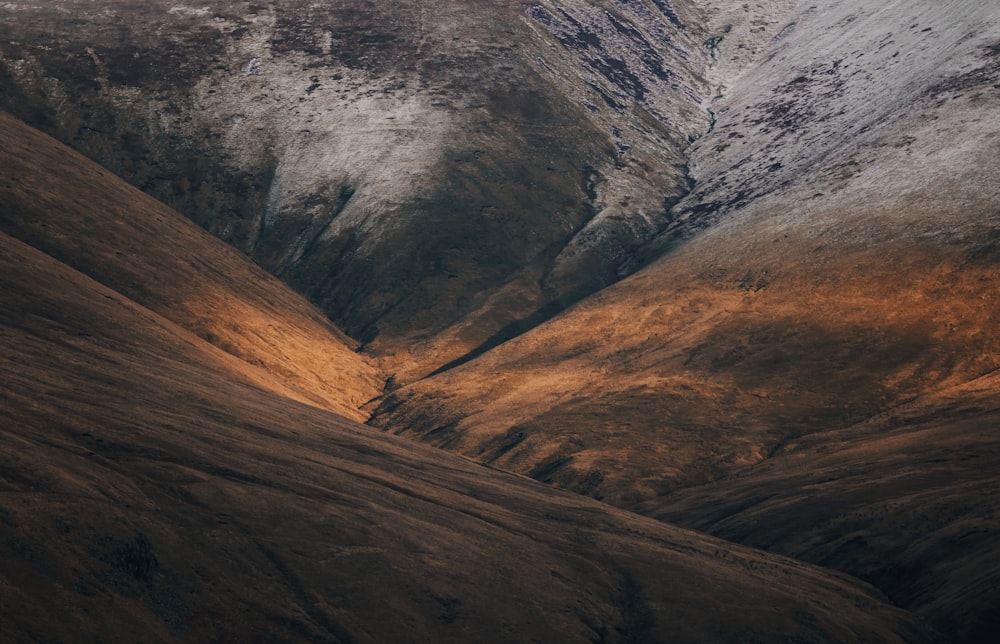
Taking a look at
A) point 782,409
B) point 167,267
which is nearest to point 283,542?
point 782,409

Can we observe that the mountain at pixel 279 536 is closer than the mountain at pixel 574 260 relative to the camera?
Yes

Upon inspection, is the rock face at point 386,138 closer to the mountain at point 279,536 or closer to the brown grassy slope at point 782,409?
the brown grassy slope at point 782,409

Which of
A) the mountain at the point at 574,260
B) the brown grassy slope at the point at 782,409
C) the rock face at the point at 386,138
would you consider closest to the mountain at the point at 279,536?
the mountain at the point at 574,260

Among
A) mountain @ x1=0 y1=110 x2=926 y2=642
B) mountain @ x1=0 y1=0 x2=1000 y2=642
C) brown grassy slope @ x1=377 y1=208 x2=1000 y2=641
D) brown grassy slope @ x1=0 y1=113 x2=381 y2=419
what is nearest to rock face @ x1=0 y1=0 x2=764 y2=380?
mountain @ x1=0 y1=0 x2=1000 y2=642

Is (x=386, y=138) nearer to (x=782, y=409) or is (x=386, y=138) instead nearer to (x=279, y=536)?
(x=782, y=409)

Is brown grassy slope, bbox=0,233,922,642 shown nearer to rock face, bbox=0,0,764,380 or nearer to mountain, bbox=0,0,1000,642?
mountain, bbox=0,0,1000,642

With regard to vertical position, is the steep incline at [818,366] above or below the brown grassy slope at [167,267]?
above

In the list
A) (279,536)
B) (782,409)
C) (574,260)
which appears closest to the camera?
(279,536)
